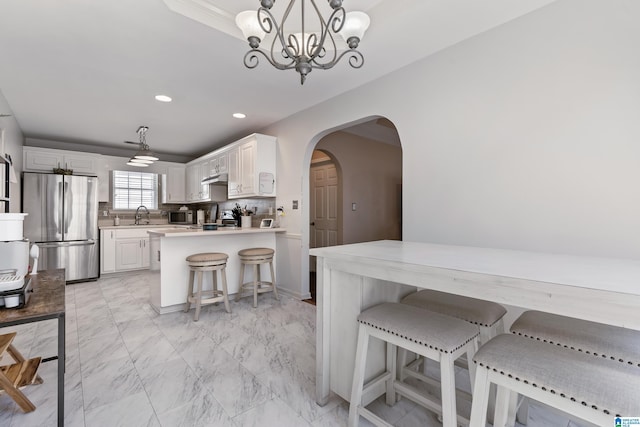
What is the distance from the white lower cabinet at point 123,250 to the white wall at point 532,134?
5.21 m

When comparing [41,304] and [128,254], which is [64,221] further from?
[41,304]

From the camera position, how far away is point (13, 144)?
12.8ft

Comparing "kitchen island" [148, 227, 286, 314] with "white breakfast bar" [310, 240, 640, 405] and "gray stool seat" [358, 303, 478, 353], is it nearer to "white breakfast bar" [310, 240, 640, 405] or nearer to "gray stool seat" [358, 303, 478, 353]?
"white breakfast bar" [310, 240, 640, 405]

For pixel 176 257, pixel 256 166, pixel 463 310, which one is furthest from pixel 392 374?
pixel 256 166

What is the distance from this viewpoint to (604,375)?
916 mm

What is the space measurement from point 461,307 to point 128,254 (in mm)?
5868

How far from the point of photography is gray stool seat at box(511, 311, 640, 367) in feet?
3.67

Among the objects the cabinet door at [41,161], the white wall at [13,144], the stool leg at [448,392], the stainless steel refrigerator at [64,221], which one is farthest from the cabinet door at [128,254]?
the stool leg at [448,392]

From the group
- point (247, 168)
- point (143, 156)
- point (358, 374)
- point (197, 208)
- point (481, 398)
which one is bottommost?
point (358, 374)

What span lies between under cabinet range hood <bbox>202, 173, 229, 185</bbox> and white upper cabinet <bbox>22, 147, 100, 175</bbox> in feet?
6.77

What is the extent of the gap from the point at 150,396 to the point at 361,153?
4.57 meters

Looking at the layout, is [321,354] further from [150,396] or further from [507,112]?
[507,112]

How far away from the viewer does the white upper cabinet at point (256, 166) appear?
4.14 m

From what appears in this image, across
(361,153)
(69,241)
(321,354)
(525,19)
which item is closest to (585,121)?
(525,19)
